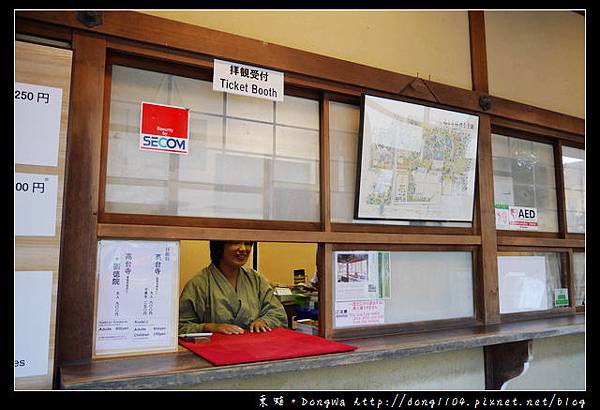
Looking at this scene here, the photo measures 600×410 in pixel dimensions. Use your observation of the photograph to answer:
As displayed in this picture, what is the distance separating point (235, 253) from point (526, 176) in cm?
183

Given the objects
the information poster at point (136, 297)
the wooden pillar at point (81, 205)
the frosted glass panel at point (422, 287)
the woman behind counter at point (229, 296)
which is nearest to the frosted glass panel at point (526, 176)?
the frosted glass panel at point (422, 287)

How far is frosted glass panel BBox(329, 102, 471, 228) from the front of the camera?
6.66 feet

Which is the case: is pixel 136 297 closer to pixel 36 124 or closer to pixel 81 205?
pixel 81 205

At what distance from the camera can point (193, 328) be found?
239 centimetres

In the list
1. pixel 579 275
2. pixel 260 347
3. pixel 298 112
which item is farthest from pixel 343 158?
pixel 579 275

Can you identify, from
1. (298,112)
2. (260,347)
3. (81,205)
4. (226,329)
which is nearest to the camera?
(81,205)

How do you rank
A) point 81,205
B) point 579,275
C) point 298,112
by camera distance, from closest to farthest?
point 81,205 → point 298,112 → point 579,275

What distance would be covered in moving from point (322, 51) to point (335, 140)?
41cm

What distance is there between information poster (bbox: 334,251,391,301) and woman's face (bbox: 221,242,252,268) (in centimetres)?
97

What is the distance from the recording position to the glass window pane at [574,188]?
2793 millimetres

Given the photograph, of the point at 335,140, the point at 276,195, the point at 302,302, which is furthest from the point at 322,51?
the point at 302,302

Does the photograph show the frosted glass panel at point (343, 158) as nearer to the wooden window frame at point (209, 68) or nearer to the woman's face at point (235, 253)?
the wooden window frame at point (209, 68)

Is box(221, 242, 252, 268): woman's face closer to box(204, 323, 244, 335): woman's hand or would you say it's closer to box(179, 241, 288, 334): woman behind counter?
box(179, 241, 288, 334): woman behind counter

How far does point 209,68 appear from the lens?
1761 millimetres
